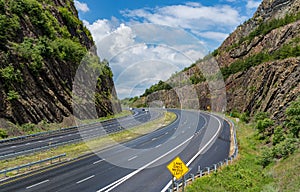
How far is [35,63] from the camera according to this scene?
141 feet

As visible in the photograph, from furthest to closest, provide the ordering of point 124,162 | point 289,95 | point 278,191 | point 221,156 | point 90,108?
point 90,108 → point 289,95 → point 221,156 → point 124,162 → point 278,191

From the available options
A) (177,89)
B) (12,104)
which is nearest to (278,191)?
(12,104)

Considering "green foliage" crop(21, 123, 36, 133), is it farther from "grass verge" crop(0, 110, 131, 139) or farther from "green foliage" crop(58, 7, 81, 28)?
"green foliage" crop(58, 7, 81, 28)

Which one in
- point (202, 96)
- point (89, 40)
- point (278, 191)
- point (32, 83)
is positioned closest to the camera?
point (278, 191)

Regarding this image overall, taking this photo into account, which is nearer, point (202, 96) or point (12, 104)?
point (12, 104)

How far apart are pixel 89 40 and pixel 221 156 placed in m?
62.9

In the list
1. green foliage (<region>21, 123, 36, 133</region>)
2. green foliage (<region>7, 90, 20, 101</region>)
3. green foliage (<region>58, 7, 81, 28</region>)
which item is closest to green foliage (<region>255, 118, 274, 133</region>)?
green foliage (<region>21, 123, 36, 133</region>)

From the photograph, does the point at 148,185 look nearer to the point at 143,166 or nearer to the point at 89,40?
the point at 143,166

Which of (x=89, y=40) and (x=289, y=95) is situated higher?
(x=89, y=40)

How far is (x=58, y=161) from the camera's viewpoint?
24000 mm

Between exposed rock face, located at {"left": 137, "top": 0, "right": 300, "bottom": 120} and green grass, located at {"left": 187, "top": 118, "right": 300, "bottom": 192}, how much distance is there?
Result: 1339 centimetres

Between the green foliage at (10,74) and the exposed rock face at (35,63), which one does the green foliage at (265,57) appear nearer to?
the exposed rock face at (35,63)

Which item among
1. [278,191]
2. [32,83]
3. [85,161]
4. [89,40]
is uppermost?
[89,40]

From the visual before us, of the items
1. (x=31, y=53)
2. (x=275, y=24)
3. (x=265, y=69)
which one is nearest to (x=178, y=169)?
(x=31, y=53)
